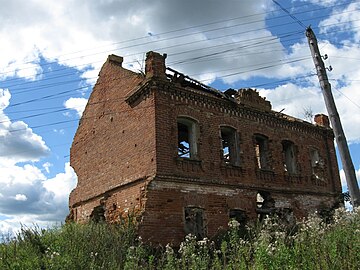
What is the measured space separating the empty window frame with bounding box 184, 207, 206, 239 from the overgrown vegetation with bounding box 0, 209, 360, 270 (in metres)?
3.02

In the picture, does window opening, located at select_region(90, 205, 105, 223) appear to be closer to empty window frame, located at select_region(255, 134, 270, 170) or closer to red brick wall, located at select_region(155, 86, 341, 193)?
red brick wall, located at select_region(155, 86, 341, 193)

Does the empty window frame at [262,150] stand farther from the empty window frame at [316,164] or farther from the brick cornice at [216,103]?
the empty window frame at [316,164]

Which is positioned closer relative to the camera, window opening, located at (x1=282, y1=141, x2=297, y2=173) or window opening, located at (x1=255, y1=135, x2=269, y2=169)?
window opening, located at (x1=255, y1=135, x2=269, y2=169)

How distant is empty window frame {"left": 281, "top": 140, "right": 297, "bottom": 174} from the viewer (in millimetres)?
19906

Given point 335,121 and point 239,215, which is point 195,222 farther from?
point 335,121

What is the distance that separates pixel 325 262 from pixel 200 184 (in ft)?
30.9

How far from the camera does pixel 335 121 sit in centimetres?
1039

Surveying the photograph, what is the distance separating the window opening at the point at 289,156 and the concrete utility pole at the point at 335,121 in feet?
29.9

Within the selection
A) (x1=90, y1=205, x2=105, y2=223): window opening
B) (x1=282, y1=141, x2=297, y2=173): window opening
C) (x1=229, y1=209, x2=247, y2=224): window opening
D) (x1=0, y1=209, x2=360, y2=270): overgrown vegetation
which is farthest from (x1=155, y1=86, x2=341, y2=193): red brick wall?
(x1=90, y1=205, x2=105, y2=223): window opening

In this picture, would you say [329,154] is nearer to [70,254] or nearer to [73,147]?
[73,147]

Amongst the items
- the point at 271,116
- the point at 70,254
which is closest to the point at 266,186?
the point at 271,116

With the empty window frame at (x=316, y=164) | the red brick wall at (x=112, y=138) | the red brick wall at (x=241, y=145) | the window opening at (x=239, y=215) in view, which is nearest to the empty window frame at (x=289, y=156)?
the red brick wall at (x=241, y=145)

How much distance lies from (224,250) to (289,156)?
13578 mm

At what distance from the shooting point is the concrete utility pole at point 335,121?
9828mm
